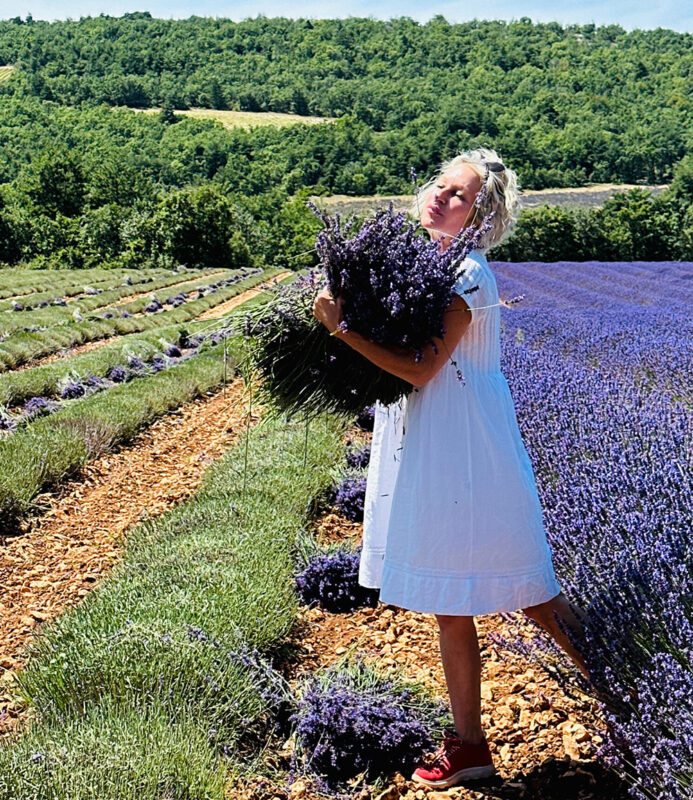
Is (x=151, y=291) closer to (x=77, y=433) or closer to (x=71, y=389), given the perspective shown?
(x=71, y=389)

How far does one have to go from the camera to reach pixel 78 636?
2643 millimetres

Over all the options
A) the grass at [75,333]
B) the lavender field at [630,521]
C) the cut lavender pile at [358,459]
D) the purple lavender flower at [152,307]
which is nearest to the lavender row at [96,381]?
the cut lavender pile at [358,459]

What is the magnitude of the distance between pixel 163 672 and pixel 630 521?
1.35 m

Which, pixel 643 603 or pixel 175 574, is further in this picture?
pixel 175 574

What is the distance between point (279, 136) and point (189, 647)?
83.8 metres

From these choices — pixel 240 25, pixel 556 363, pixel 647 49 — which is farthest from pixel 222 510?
pixel 240 25

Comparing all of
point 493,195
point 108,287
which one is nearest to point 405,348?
point 493,195

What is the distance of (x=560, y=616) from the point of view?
2.12 metres

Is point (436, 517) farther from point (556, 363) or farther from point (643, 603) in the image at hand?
point (556, 363)

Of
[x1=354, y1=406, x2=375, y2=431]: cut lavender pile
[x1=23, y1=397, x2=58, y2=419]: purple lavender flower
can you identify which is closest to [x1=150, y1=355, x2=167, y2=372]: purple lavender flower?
[x1=23, y1=397, x2=58, y2=419]: purple lavender flower

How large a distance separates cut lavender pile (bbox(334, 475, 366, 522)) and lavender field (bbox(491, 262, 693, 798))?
3.44 feet

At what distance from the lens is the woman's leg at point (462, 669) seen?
2084 millimetres

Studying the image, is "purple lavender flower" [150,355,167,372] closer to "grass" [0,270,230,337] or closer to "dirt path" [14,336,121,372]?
"dirt path" [14,336,121,372]

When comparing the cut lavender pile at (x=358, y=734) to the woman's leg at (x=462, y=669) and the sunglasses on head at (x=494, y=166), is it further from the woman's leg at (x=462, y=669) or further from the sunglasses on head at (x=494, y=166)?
the sunglasses on head at (x=494, y=166)
